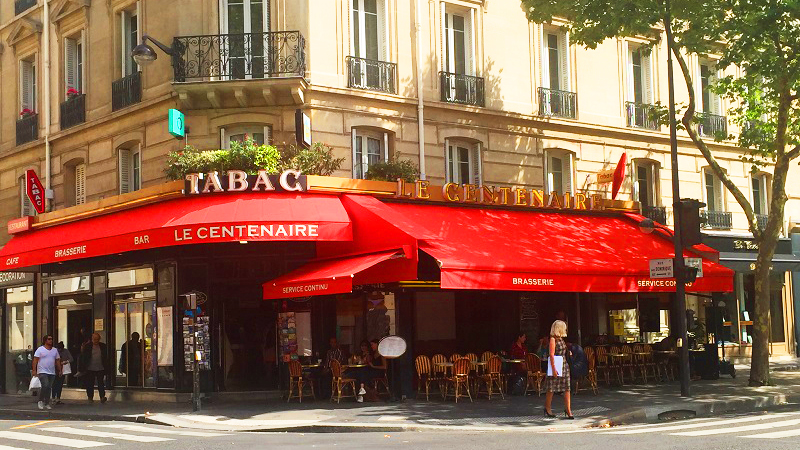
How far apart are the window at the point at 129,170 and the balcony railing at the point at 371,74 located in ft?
17.6

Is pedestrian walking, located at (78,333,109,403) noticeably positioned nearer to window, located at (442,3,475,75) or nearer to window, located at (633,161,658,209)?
window, located at (442,3,475,75)

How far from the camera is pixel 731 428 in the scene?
13.5 metres

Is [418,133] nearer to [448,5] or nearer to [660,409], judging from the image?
[448,5]

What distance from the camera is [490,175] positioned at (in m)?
22.5

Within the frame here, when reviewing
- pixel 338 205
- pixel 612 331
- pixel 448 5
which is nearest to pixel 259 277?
pixel 338 205

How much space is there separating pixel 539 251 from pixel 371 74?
516 centimetres

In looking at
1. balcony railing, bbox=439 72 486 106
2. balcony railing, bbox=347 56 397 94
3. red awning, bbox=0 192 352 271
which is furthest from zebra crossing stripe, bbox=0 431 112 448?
balcony railing, bbox=439 72 486 106

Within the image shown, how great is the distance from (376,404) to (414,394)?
4.34ft

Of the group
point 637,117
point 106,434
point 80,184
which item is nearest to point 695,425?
point 106,434

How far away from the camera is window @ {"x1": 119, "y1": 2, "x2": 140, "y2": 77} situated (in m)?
22.2

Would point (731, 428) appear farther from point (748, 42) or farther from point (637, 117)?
point (637, 117)

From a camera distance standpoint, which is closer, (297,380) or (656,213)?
(297,380)

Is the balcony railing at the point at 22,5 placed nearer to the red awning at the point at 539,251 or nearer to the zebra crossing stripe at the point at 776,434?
the red awning at the point at 539,251

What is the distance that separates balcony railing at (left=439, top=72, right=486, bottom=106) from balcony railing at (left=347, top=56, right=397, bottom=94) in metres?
1.30
